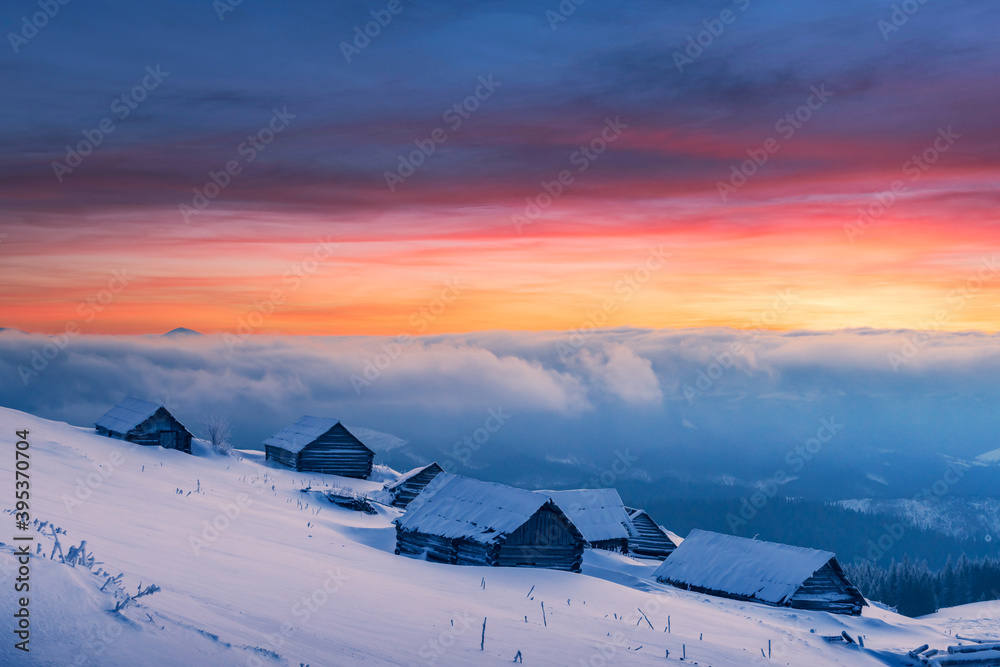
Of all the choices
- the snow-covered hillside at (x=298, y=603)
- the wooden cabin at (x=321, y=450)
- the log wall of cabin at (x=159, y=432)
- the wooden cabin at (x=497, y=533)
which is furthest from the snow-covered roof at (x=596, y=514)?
the log wall of cabin at (x=159, y=432)

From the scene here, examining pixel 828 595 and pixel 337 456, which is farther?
pixel 337 456

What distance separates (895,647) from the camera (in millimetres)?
27344

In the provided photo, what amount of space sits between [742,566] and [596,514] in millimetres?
13647

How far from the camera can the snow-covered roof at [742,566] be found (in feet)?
116

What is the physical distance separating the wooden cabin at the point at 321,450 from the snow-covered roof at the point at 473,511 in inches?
924

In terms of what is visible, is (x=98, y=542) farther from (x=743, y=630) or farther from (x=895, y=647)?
(x=895, y=647)

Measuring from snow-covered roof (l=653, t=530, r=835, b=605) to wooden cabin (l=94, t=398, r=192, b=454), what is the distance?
32.0 meters

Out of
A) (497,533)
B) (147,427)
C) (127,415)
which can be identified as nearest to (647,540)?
(497,533)

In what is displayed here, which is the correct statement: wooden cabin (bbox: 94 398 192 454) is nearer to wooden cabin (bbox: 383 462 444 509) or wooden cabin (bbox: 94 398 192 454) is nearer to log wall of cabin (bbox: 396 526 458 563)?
wooden cabin (bbox: 383 462 444 509)

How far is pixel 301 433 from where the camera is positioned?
59.5 m

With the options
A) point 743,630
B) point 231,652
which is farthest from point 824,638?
point 231,652

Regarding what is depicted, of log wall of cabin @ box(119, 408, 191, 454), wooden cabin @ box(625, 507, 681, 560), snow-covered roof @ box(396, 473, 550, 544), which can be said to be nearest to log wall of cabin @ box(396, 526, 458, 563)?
snow-covered roof @ box(396, 473, 550, 544)

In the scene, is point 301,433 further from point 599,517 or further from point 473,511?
point 473,511

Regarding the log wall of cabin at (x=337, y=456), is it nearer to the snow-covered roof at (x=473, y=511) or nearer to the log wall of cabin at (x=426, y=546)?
the snow-covered roof at (x=473, y=511)
